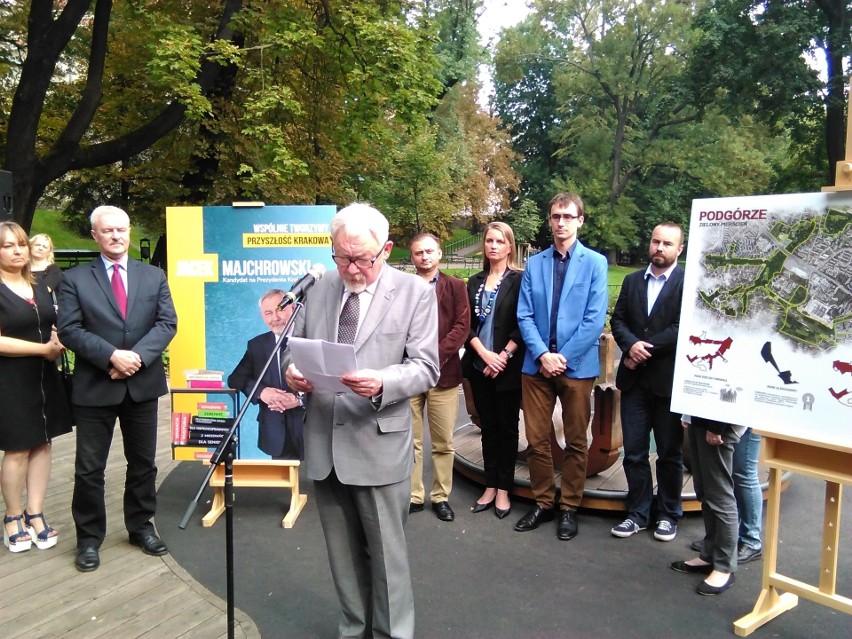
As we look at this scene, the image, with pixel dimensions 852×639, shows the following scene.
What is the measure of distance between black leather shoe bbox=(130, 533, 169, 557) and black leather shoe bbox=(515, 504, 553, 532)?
2.18 meters

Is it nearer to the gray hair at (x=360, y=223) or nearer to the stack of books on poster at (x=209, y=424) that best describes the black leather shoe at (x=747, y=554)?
the gray hair at (x=360, y=223)

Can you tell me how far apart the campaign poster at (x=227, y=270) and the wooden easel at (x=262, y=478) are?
49cm

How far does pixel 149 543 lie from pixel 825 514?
11.9 ft

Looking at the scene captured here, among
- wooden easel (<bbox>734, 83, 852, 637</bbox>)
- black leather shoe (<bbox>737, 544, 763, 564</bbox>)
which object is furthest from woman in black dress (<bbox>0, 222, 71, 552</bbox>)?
black leather shoe (<bbox>737, 544, 763, 564</bbox>)

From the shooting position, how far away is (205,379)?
4395 millimetres

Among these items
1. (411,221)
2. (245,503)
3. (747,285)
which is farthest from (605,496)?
(411,221)

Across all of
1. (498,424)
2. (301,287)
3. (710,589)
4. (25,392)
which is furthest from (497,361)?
(25,392)

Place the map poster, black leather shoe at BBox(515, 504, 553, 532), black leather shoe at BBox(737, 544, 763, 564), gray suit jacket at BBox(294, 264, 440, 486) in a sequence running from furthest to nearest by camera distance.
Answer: black leather shoe at BBox(515, 504, 553, 532)
black leather shoe at BBox(737, 544, 763, 564)
the map poster
gray suit jacket at BBox(294, 264, 440, 486)

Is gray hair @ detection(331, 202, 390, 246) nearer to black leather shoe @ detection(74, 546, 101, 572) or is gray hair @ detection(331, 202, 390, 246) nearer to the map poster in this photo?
the map poster

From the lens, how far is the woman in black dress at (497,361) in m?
4.34

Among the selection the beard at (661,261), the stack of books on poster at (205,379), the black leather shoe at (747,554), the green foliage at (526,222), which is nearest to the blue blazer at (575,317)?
the beard at (661,261)

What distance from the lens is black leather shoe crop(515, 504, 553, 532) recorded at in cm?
419

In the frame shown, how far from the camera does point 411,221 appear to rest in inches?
976

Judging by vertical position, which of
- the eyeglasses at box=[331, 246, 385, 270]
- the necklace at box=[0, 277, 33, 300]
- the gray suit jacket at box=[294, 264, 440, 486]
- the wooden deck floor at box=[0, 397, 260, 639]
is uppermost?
the eyeglasses at box=[331, 246, 385, 270]
